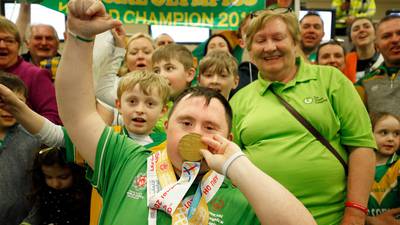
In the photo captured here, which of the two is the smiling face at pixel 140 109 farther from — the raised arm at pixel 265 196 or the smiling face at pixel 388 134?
the smiling face at pixel 388 134

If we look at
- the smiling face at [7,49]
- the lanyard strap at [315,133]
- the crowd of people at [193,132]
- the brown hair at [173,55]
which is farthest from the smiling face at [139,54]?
the lanyard strap at [315,133]

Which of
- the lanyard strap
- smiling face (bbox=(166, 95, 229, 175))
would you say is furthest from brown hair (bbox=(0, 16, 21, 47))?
smiling face (bbox=(166, 95, 229, 175))

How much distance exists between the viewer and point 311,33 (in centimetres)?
490

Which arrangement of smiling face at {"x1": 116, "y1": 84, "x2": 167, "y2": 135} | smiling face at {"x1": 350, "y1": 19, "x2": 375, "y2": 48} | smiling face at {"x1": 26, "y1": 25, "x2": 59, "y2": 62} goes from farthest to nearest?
smiling face at {"x1": 350, "y1": 19, "x2": 375, "y2": 48}, smiling face at {"x1": 26, "y1": 25, "x2": 59, "y2": 62}, smiling face at {"x1": 116, "y1": 84, "x2": 167, "y2": 135}

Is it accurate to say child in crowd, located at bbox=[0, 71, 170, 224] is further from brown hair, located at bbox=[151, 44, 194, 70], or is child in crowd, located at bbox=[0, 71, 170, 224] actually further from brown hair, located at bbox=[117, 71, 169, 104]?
brown hair, located at bbox=[151, 44, 194, 70]

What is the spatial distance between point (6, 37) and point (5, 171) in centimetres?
104

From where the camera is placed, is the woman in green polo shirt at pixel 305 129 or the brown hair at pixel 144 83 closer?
the woman in green polo shirt at pixel 305 129

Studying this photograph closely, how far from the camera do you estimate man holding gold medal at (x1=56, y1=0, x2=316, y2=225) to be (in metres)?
1.56

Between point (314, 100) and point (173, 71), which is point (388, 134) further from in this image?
point (173, 71)

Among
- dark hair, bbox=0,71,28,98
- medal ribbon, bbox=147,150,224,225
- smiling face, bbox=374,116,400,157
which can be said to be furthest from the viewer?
smiling face, bbox=374,116,400,157

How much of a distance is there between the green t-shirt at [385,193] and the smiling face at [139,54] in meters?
1.78

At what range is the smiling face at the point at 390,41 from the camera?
11.8 ft

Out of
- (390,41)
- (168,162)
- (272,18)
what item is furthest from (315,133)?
(390,41)

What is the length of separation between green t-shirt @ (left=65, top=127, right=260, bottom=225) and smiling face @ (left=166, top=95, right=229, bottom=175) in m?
0.13
